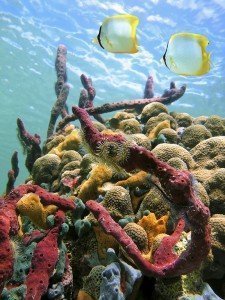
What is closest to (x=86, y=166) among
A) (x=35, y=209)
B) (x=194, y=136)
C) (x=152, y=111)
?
(x=35, y=209)

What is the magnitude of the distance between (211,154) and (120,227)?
2.40 meters

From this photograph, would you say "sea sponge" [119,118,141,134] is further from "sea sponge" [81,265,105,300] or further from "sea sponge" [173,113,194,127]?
"sea sponge" [81,265,105,300]

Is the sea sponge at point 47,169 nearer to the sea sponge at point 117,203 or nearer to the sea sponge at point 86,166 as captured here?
the sea sponge at point 86,166

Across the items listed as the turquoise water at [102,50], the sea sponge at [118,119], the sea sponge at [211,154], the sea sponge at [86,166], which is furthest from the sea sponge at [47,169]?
the turquoise water at [102,50]

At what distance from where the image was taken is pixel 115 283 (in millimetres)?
2242

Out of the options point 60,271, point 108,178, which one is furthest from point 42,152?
point 60,271

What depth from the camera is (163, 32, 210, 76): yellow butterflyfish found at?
3361 millimetres

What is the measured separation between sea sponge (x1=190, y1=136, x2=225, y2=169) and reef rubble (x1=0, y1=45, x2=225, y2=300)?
0.05ft

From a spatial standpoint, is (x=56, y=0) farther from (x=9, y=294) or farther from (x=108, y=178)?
(x=9, y=294)

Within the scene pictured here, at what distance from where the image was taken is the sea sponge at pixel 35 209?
2.92 meters

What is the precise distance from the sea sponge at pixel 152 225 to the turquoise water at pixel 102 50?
15.2 metres

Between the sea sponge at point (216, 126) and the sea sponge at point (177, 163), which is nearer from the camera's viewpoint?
the sea sponge at point (177, 163)

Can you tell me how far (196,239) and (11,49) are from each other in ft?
88.8

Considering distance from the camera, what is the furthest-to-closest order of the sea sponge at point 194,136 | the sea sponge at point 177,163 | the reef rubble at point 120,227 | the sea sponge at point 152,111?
the sea sponge at point 152,111, the sea sponge at point 194,136, the sea sponge at point 177,163, the reef rubble at point 120,227
